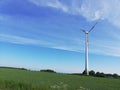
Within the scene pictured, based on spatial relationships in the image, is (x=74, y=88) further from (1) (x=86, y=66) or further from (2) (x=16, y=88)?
(1) (x=86, y=66)

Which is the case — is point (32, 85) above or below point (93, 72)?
below

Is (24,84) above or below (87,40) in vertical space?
below

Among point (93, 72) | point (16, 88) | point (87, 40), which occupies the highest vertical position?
point (87, 40)

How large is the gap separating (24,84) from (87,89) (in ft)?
16.5

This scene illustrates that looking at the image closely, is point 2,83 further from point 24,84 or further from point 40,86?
point 40,86

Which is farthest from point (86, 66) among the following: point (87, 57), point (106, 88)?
point (106, 88)

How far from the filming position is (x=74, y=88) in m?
24.0

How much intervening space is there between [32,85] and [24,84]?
88 cm

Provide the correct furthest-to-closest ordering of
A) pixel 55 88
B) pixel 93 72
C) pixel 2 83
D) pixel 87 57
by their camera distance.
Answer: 1. pixel 93 72
2. pixel 87 57
3. pixel 2 83
4. pixel 55 88

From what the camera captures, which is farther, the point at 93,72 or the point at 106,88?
the point at 93,72

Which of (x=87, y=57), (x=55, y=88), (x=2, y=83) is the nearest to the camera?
(x=55, y=88)

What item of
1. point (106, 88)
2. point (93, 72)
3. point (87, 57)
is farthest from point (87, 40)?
point (106, 88)

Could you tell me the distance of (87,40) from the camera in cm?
5731

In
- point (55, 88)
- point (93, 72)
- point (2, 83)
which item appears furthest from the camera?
point (93, 72)
